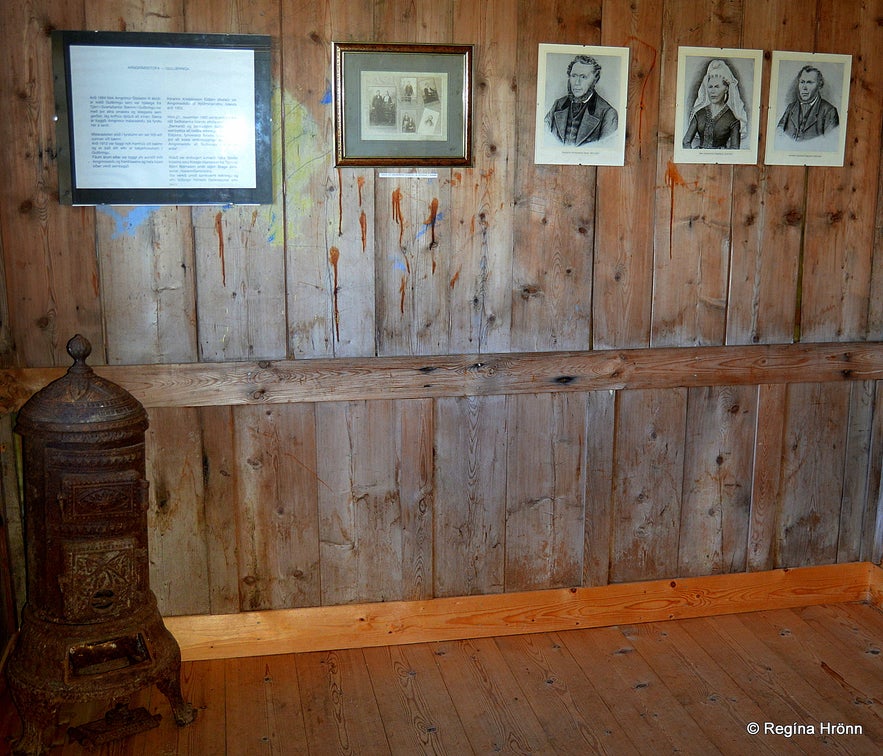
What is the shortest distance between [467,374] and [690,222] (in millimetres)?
874

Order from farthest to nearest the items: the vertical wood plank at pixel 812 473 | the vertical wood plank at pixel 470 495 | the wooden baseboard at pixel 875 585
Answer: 1. the wooden baseboard at pixel 875 585
2. the vertical wood plank at pixel 812 473
3. the vertical wood plank at pixel 470 495

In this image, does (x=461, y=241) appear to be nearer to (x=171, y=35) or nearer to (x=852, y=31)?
(x=171, y=35)

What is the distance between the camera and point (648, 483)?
3.15 meters

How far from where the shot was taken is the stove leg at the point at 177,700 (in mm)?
2537

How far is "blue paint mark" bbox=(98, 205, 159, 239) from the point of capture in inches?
104

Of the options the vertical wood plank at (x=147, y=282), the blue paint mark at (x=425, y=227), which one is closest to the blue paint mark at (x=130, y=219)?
the vertical wood plank at (x=147, y=282)

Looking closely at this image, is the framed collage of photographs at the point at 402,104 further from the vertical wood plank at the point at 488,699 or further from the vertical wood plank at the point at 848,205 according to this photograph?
the vertical wood plank at the point at 488,699

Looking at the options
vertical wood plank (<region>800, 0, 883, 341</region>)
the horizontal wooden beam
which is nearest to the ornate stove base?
the horizontal wooden beam

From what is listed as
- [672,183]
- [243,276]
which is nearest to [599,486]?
[672,183]

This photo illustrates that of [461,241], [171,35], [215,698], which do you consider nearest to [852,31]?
[461,241]

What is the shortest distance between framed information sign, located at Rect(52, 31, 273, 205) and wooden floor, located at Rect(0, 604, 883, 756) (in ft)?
4.76

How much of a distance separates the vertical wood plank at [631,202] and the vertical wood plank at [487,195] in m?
0.30

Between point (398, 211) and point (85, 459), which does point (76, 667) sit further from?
point (398, 211)

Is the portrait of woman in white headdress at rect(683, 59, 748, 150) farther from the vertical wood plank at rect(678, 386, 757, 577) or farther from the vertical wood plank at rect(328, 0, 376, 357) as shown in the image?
the vertical wood plank at rect(328, 0, 376, 357)
